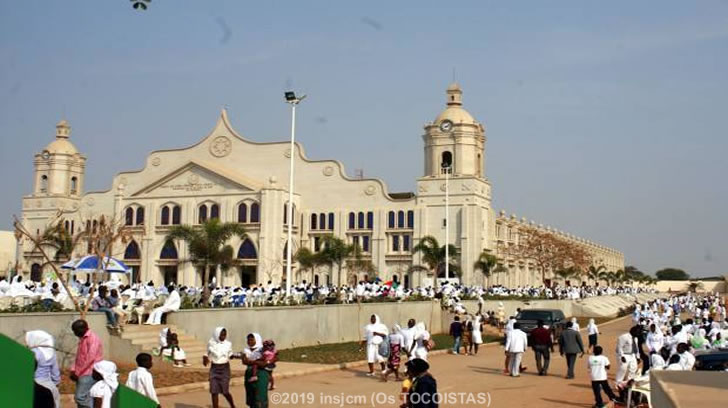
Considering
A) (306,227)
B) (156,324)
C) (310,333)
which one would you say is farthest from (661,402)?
(306,227)

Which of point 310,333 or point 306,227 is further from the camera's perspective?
point 306,227

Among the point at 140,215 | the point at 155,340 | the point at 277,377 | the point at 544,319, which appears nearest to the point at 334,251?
the point at 140,215

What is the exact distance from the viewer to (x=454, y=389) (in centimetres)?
1720

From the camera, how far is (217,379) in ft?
43.1

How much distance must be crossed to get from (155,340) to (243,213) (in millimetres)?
46138

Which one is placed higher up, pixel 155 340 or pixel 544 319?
pixel 544 319

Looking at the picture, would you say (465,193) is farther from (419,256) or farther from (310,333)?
(310,333)

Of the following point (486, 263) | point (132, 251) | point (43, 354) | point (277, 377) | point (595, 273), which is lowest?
point (277, 377)

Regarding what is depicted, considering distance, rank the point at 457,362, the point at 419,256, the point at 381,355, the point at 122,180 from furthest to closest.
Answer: the point at 122,180 < the point at 419,256 < the point at 457,362 < the point at 381,355

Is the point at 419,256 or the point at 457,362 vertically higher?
the point at 419,256

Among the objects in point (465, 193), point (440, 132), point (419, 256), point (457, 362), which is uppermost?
point (440, 132)

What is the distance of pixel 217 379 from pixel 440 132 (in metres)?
52.4

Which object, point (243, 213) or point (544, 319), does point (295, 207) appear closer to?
point (243, 213)

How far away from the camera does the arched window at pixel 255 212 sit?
64562 millimetres
